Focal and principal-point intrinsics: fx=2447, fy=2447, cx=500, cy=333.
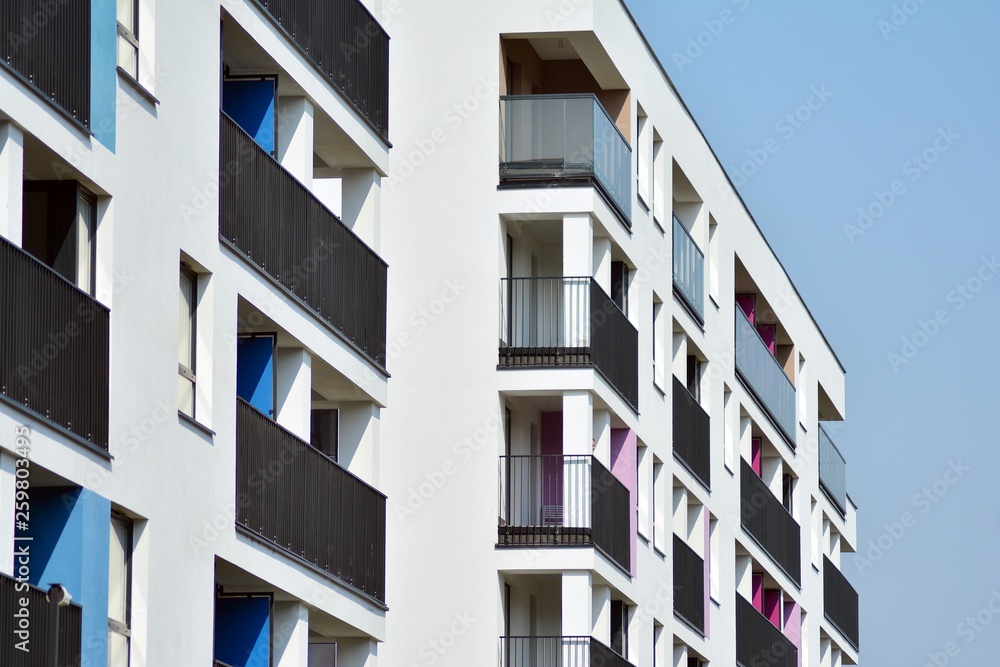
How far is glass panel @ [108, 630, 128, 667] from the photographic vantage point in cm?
2558

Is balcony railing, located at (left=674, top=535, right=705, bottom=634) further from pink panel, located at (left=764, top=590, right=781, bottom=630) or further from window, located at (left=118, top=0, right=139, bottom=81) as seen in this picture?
window, located at (left=118, top=0, right=139, bottom=81)

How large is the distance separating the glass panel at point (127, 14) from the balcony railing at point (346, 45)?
4.61m

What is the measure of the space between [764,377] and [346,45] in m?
25.7

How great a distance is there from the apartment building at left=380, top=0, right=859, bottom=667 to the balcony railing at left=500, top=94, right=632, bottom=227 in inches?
1.5

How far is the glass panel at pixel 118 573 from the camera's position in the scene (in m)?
25.8

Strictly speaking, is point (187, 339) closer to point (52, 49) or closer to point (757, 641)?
point (52, 49)

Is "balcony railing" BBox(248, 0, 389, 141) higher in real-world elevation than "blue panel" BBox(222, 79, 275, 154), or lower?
higher

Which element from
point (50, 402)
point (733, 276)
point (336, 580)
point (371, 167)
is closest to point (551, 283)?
point (371, 167)

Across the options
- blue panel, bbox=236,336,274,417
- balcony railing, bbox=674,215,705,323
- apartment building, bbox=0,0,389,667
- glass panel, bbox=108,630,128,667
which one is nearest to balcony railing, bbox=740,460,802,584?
balcony railing, bbox=674,215,705,323

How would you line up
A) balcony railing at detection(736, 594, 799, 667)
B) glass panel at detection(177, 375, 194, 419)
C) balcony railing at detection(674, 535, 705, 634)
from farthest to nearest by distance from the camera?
balcony railing at detection(736, 594, 799, 667) < balcony railing at detection(674, 535, 705, 634) < glass panel at detection(177, 375, 194, 419)

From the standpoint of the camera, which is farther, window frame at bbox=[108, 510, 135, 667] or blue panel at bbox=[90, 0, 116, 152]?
window frame at bbox=[108, 510, 135, 667]

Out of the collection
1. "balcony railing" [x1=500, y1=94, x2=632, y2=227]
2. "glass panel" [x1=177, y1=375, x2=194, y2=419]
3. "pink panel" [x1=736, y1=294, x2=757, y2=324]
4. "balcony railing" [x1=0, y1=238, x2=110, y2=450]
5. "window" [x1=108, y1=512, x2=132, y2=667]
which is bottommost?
"window" [x1=108, y1=512, x2=132, y2=667]

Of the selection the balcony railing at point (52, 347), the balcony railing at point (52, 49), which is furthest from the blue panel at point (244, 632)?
the balcony railing at point (52, 49)

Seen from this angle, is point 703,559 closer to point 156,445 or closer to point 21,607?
point 156,445
